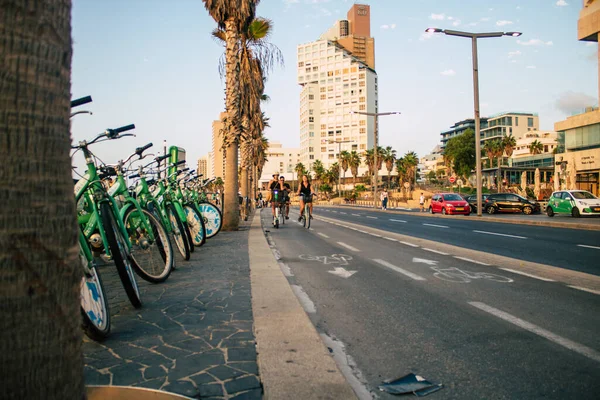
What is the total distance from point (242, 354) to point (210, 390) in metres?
0.64

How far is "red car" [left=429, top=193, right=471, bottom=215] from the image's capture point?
32.1m

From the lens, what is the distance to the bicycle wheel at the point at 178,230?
797 centimetres

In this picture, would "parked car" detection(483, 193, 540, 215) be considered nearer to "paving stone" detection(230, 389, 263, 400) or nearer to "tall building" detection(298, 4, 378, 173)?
"paving stone" detection(230, 389, 263, 400)

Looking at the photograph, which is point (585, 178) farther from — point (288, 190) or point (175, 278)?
point (175, 278)

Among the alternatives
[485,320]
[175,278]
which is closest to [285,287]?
[175,278]

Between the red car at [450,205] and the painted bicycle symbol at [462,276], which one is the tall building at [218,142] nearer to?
the painted bicycle symbol at [462,276]

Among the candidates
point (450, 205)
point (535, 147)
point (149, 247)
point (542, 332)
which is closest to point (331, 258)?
point (149, 247)

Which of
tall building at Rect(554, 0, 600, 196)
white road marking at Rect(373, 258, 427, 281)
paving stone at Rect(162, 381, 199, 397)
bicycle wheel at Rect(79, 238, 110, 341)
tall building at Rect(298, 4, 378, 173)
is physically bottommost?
white road marking at Rect(373, 258, 427, 281)

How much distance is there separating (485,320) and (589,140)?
5501 centimetres

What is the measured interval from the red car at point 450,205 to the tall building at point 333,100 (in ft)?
400

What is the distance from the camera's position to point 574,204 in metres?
26.8

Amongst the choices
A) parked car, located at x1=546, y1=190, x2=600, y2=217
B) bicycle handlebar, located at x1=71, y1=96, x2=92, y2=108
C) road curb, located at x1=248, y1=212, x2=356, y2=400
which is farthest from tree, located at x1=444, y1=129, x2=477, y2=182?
bicycle handlebar, located at x1=71, y1=96, x2=92, y2=108

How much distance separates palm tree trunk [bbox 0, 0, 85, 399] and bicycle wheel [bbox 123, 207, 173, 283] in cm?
362

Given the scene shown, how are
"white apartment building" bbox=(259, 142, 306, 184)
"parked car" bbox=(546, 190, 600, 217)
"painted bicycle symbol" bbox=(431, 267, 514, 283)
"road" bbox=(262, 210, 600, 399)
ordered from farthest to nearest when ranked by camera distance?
"white apartment building" bbox=(259, 142, 306, 184) → "parked car" bbox=(546, 190, 600, 217) → "painted bicycle symbol" bbox=(431, 267, 514, 283) → "road" bbox=(262, 210, 600, 399)
